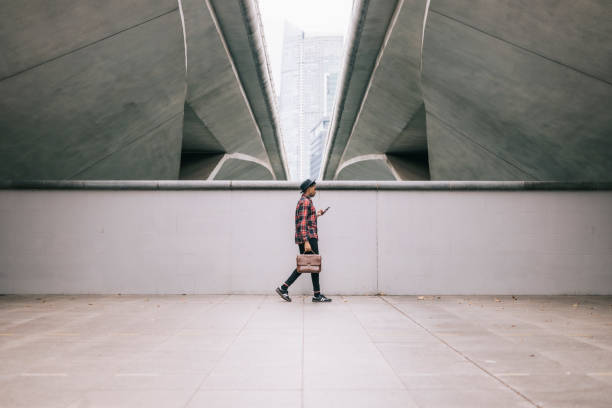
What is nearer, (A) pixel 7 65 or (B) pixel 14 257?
(B) pixel 14 257

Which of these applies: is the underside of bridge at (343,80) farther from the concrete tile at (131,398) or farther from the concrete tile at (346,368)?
the concrete tile at (131,398)

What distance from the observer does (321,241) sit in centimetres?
716

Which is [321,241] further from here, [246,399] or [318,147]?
[318,147]

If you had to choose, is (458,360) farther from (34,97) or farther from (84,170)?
(84,170)

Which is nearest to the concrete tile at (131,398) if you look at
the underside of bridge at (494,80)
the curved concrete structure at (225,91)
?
the underside of bridge at (494,80)

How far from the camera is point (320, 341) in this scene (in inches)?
159

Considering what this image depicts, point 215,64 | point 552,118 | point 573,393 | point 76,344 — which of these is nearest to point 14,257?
point 76,344

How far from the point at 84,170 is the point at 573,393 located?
50.6ft

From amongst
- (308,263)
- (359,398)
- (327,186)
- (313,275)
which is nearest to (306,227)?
(308,263)

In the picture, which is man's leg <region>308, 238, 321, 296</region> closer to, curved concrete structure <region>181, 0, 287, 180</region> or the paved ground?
the paved ground

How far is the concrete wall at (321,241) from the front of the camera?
7.08m

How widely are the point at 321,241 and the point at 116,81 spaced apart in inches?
355

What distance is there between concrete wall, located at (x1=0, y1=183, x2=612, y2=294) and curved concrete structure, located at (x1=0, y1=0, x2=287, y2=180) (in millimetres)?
3907

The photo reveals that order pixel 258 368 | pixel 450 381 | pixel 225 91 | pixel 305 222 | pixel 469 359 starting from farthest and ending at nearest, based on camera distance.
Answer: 1. pixel 225 91
2. pixel 305 222
3. pixel 469 359
4. pixel 258 368
5. pixel 450 381
